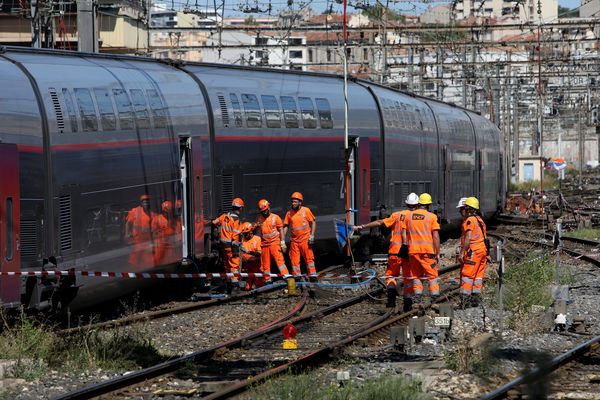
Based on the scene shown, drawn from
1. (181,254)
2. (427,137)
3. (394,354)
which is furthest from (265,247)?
(427,137)

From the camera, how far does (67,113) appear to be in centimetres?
1348

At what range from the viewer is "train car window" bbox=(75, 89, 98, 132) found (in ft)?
45.5

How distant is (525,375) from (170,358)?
7990 mm

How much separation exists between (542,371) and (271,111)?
637 inches

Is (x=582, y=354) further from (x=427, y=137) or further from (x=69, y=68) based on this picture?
(x=427, y=137)

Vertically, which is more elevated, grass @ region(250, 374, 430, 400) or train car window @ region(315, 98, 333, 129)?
train car window @ region(315, 98, 333, 129)

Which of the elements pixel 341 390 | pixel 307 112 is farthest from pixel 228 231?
pixel 341 390

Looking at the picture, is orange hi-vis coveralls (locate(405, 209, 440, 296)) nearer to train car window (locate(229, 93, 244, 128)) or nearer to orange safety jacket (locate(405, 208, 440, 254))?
orange safety jacket (locate(405, 208, 440, 254))

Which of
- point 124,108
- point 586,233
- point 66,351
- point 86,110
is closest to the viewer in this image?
point 66,351

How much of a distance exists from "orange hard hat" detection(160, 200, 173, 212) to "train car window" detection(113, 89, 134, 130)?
1437 millimetres

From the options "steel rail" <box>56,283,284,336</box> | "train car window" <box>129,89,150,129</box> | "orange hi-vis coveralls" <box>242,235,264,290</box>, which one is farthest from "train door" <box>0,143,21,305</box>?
"orange hi-vis coveralls" <box>242,235,264,290</box>

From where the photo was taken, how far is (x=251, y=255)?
18.7 metres

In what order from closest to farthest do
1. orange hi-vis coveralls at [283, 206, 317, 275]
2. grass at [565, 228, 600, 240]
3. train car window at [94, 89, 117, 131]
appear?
train car window at [94, 89, 117, 131] < orange hi-vis coveralls at [283, 206, 317, 275] < grass at [565, 228, 600, 240]

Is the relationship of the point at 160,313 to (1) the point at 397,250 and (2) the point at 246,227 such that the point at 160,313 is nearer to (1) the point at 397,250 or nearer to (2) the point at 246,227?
(1) the point at 397,250
